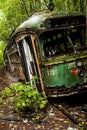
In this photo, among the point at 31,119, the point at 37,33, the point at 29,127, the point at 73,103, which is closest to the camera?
the point at 29,127

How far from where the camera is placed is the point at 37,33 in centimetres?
727

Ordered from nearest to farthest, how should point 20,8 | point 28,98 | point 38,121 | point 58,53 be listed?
1. point 38,121
2. point 28,98
3. point 58,53
4. point 20,8

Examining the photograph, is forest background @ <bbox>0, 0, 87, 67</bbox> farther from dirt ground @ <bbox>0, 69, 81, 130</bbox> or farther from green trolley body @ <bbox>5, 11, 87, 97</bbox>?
dirt ground @ <bbox>0, 69, 81, 130</bbox>

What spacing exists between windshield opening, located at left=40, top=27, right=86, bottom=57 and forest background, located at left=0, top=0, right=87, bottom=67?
3.75 metres

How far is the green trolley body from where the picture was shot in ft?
24.0

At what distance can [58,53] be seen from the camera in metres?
7.50

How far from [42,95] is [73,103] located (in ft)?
3.36

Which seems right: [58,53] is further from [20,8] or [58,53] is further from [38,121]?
[20,8]

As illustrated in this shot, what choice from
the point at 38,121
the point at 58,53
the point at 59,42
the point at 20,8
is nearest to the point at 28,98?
the point at 38,121

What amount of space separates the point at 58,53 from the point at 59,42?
0.33 m

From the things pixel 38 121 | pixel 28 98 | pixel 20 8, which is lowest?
pixel 38 121

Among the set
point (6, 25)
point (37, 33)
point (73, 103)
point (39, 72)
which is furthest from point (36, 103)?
point (6, 25)

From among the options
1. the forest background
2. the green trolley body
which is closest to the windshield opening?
the green trolley body

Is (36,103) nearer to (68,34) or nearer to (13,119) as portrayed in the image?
(13,119)
